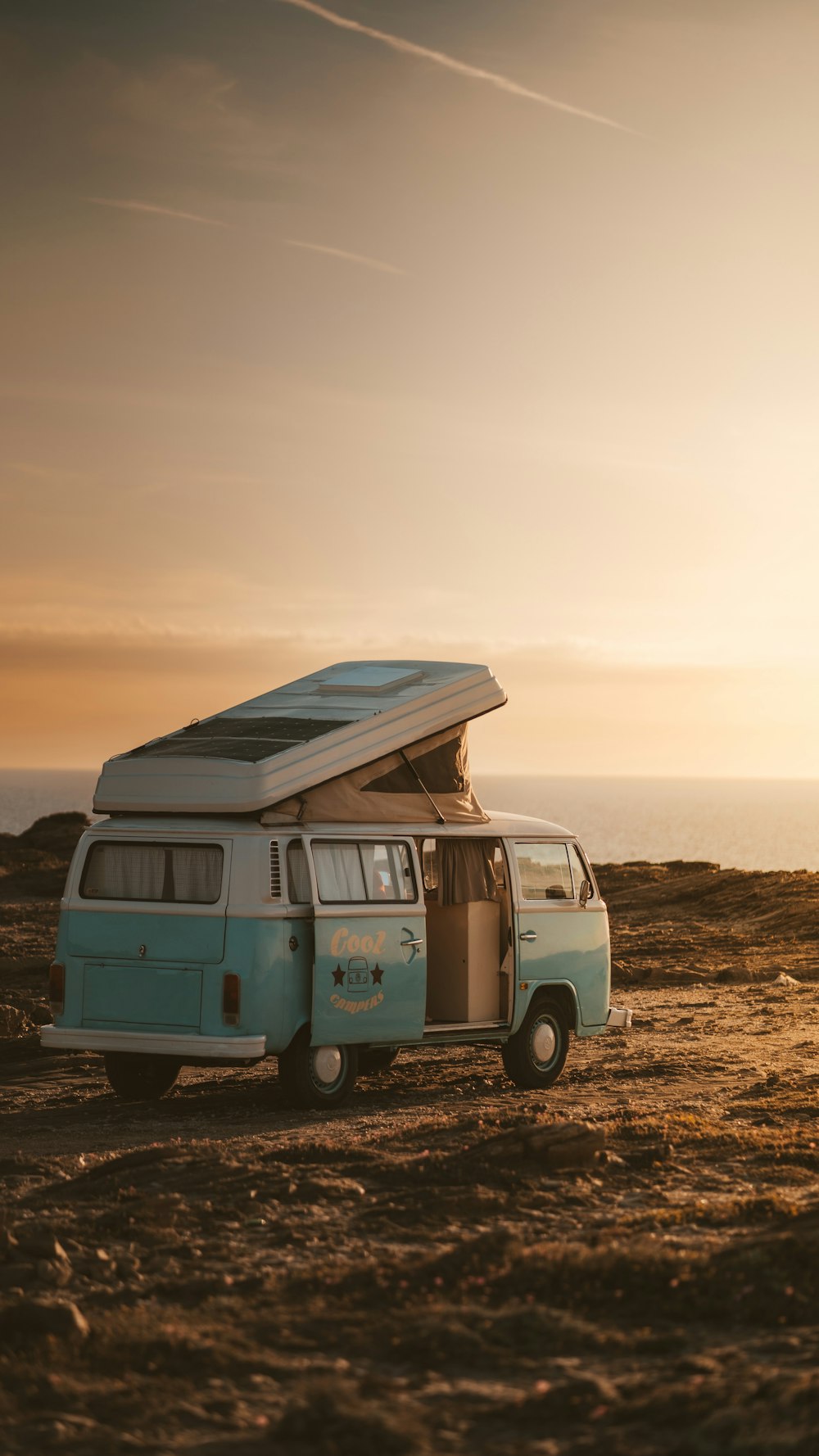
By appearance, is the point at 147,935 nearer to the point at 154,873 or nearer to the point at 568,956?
the point at 154,873

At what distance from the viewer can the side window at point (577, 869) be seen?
50.3ft

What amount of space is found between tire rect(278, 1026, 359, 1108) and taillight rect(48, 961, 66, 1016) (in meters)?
1.77

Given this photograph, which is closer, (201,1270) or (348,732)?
(201,1270)

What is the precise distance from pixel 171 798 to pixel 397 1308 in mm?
6170

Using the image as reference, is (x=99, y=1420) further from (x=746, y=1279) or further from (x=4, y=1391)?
(x=746, y=1279)

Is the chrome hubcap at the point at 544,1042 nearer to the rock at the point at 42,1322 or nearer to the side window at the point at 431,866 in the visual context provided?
the side window at the point at 431,866

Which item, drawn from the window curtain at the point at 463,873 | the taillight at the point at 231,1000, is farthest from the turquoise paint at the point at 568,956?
the taillight at the point at 231,1000

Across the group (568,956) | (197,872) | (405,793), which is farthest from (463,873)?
(197,872)

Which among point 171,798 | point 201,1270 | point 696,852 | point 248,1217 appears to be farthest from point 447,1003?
point 696,852

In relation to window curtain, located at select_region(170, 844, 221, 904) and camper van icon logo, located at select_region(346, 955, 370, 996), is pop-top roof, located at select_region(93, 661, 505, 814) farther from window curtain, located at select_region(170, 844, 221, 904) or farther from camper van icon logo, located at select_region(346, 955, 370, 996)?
camper van icon logo, located at select_region(346, 955, 370, 996)

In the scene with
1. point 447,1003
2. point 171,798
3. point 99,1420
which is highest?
point 171,798

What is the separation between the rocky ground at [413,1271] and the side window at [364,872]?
5.63 ft

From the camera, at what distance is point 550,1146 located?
10.3 metres

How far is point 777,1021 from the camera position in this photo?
2075 centimetres
